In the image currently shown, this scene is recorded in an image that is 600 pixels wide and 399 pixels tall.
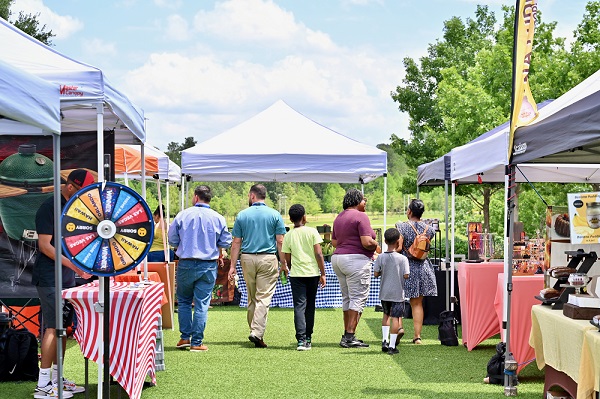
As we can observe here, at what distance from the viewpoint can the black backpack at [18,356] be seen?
7406 millimetres

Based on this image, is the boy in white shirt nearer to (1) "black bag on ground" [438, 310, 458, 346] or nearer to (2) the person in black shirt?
(1) "black bag on ground" [438, 310, 458, 346]

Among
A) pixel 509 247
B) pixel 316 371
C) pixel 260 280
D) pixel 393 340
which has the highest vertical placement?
pixel 509 247

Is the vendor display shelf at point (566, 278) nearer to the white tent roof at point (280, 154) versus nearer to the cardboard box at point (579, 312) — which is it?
the cardboard box at point (579, 312)

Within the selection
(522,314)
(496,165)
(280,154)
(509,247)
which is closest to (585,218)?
(509,247)

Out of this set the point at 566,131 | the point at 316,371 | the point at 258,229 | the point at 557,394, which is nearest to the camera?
the point at 566,131

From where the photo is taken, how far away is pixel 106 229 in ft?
18.0

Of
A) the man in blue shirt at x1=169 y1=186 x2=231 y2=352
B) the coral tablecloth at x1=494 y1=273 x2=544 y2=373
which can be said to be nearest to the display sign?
the coral tablecloth at x1=494 y1=273 x2=544 y2=373

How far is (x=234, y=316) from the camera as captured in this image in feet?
41.3

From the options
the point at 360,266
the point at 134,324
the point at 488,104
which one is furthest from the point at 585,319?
the point at 488,104

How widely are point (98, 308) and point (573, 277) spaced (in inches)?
126

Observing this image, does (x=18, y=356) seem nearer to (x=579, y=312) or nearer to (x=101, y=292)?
(x=101, y=292)

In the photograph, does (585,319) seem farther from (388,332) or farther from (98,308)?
(388,332)

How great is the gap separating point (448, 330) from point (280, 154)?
170 inches

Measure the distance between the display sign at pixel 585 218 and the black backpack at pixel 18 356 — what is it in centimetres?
460
